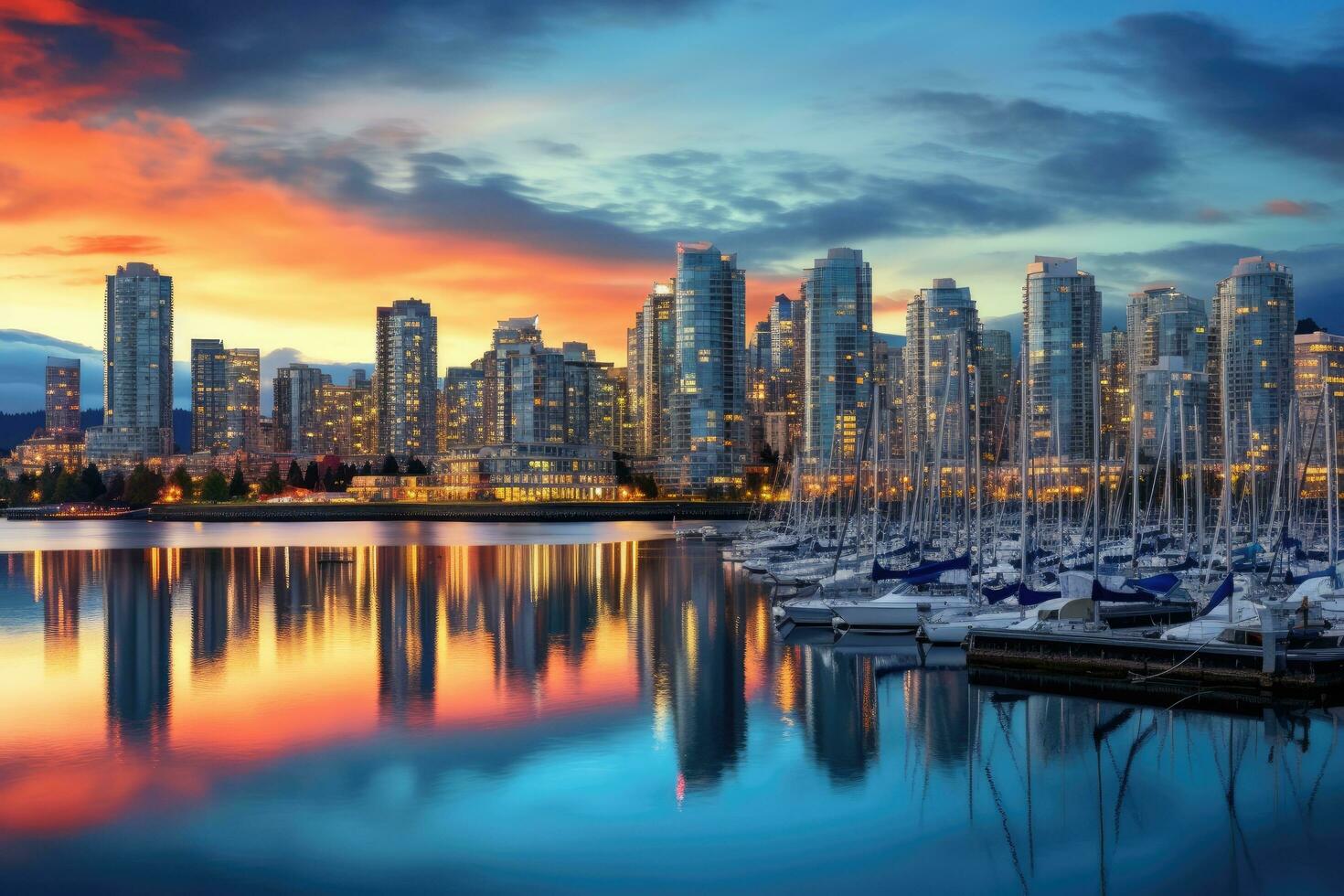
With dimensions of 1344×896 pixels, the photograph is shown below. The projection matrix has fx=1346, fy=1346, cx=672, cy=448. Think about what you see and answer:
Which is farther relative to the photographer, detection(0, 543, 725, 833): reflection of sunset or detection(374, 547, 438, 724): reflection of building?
detection(374, 547, 438, 724): reflection of building

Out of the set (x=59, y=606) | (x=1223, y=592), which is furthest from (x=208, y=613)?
(x=1223, y=592)

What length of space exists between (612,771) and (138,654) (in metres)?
26.1

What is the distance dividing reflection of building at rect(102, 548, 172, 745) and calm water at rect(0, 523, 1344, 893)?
22 centimetres

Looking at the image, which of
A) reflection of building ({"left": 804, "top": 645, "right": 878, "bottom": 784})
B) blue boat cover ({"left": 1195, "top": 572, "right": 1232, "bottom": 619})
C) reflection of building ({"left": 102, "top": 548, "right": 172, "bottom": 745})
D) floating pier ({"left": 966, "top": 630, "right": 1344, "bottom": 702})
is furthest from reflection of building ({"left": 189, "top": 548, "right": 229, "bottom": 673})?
blue boat cover ({"left": 1195, "top": 572, "right": 1232, "bottom": 619})

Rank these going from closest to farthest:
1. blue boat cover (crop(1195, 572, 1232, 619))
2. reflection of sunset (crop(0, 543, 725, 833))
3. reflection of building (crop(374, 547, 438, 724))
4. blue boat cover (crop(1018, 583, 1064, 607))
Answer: reflection of sunset (crop(0, 543, 725, 833)) < reflection of building (crop(374, 547, 438, 724)) < blue boat cover (crop(1195, 572, 1232, 619)) < blue boat cover (crop(1018, 583, 1064, 607))

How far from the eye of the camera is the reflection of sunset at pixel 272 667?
31516 mm

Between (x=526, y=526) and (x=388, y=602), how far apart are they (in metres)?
124

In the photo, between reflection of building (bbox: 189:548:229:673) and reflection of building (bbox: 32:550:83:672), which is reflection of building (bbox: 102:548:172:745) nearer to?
reflection of building (bbox: 189:548:229:673)

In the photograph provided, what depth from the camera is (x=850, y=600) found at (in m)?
52.3

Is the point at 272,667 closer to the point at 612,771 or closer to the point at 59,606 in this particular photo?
the point at 612,771

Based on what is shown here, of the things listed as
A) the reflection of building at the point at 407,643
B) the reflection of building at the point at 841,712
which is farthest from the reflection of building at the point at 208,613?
the reflection of building at the point at 841,712

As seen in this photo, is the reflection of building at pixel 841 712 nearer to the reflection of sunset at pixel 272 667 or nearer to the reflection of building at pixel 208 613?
the reflection of sunset at pixel 272 667

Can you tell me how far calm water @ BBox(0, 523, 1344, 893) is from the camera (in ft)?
77.1


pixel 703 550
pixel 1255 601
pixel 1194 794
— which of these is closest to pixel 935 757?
pixel 1194 794
